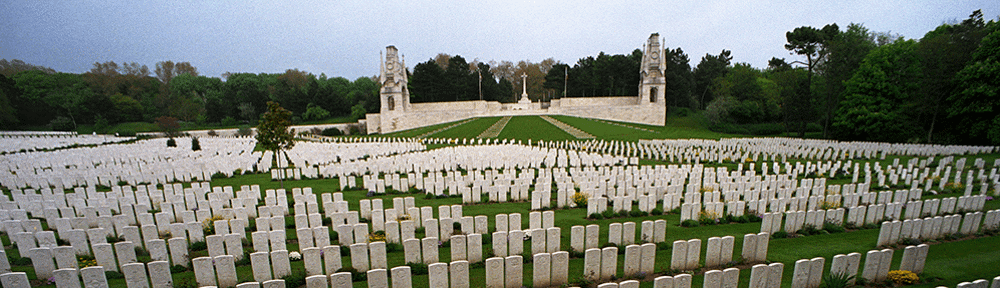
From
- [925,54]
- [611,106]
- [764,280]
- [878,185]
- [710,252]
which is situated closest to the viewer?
[764,280]

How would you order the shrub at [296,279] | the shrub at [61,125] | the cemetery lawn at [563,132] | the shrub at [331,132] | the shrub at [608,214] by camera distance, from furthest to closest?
the shrub at [61,125] → the shrub at [331,132] → the cemetery lawn at [563,132] → the shrub at [608,214] → the shrub at [296,279]

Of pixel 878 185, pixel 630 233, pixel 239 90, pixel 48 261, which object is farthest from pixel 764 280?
pixel 239 90

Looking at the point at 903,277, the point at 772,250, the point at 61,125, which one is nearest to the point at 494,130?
the point at 772,250

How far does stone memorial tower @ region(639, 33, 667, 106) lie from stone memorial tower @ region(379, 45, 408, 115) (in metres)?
31.9

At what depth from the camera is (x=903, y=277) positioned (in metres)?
5.19

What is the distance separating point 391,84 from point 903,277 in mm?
49404

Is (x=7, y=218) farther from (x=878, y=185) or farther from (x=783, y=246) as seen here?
(x=878, y=185)

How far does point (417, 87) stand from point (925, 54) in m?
53.4

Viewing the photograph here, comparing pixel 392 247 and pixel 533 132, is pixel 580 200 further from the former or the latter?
pixel 533 132

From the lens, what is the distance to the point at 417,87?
58438 millimetres

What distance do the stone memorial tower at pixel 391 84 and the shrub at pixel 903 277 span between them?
159ft

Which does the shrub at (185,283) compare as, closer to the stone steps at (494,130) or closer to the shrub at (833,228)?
the shrub at (833,228)

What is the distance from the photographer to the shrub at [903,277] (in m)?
5.15

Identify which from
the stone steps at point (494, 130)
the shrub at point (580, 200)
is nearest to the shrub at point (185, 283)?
the shrub at point (580, 200)
